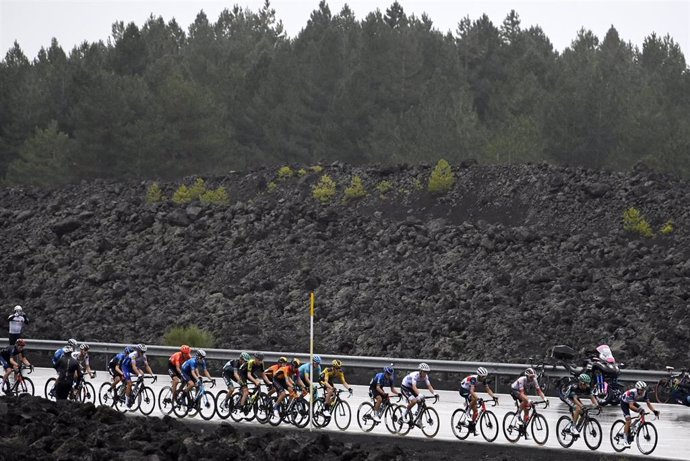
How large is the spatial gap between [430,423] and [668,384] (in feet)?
22.7

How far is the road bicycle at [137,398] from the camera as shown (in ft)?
89.7

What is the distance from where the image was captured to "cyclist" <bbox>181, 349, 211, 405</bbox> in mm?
26219

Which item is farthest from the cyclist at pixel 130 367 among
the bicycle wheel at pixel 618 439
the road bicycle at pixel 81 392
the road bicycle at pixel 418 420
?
the bicycle wheel at pixel 618 439

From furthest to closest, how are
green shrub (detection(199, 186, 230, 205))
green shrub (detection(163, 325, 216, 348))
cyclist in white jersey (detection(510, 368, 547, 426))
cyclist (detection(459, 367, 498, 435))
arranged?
green shrub (detection(199, 186, 230, 205)) < green shrub (detection(163, 325, 216, 348)) < cyclist (detection(459, 367, 498, 435)) < cyclist in white jersey (detection(510, 368, 547, 426))

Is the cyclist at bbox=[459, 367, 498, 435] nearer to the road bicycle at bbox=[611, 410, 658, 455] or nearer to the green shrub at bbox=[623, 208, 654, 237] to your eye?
the road bicycle at bbox=[611, 410, 658, 455]

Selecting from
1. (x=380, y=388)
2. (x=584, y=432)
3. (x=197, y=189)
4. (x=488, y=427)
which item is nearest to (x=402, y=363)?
(x=380, y=388)

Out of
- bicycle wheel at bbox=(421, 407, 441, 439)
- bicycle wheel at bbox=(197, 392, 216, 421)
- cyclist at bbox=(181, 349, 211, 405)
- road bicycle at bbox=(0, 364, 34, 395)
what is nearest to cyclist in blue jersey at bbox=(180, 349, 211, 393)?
cyclist at bbox=(181, 349, 211, 405)

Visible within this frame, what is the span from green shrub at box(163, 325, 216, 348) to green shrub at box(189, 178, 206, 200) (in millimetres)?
13360

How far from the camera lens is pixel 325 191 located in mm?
47094

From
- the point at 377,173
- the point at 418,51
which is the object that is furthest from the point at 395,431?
the point at 418,51

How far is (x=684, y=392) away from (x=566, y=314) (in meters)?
6.95

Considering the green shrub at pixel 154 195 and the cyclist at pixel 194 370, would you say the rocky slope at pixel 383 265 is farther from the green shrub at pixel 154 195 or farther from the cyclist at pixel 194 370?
the cyclist at pixel 194 370

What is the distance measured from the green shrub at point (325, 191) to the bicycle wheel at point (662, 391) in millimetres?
20909

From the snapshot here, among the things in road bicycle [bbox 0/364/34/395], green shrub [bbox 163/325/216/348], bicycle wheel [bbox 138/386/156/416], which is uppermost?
green shrub [bbox 163/325/216/348]
